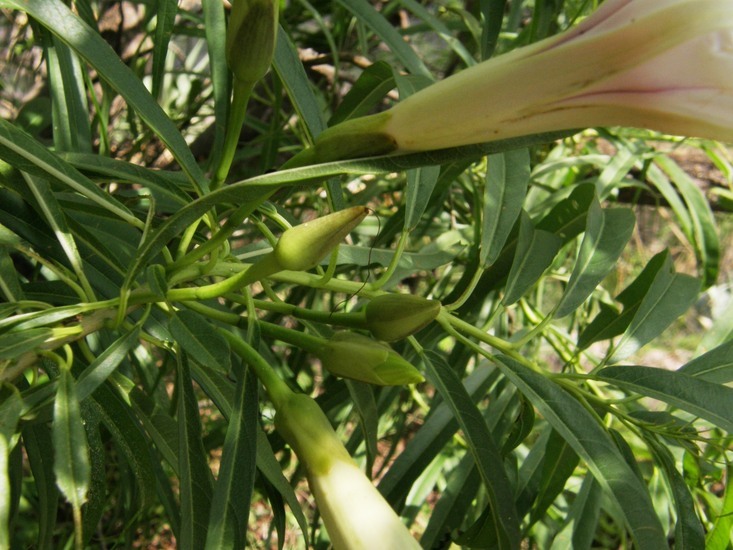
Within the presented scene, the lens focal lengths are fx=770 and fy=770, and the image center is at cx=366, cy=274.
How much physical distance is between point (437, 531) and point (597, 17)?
0.59 m

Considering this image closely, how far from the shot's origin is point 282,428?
0.48 meters

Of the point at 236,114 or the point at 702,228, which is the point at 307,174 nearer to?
the point at 236,114

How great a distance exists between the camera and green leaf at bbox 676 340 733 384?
64 cm

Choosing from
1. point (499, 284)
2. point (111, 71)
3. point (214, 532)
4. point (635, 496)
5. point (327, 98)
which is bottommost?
point (635, 496)

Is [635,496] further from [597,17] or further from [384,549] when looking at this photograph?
[597,17]

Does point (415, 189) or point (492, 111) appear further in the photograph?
point (415, 189)

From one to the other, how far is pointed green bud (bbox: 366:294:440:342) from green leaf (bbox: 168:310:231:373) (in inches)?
4.0

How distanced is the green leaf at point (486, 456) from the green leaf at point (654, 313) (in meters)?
0.18

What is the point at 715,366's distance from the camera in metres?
0.64

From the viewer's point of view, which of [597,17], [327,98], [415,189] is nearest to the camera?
[597,17]

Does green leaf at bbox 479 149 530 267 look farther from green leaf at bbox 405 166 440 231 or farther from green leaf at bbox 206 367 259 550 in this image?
green leaf at bbox 206 367 259 550

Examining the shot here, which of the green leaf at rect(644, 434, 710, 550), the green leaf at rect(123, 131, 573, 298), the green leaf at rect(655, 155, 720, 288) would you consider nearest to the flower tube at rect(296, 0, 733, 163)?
the green leaf at rect(123, 131, 573, 298)

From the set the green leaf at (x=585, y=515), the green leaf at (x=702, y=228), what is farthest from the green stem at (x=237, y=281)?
the green leaf at (x=702, y=228)

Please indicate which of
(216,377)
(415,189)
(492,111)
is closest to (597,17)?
(492,111)
